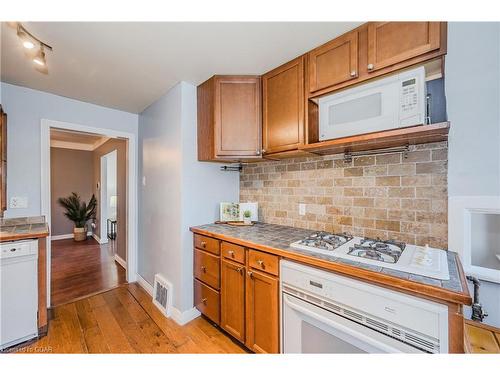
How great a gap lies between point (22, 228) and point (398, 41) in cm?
314

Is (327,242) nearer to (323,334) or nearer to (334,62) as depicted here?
(323,334)

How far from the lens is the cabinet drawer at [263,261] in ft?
4.56

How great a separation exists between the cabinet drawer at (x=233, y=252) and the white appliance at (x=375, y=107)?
1.00m

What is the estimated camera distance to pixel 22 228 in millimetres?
1906

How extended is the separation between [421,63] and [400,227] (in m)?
0.97

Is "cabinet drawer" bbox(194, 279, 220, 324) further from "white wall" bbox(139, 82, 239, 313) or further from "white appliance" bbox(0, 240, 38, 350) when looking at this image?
"white appliance" bbox(0, 240, 38, 350)

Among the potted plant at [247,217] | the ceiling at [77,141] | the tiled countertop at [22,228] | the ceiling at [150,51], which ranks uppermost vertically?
the ceiling at [77,141]

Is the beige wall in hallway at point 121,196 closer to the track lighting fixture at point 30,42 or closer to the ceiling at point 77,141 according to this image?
the ceiling at point 77,141

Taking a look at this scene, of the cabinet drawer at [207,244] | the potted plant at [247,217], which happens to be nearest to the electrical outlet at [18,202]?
the cabinet drawer at [207,244]

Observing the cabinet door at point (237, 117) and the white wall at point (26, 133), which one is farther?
the white wall at point (26, 133)

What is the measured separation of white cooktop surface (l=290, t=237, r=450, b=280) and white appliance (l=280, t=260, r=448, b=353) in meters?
0.12

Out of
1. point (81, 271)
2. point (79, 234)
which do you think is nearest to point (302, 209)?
point (81, 271)

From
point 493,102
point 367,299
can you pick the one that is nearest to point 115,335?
point 367,299

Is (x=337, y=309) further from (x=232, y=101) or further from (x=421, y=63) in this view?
(x=232, y=101)
